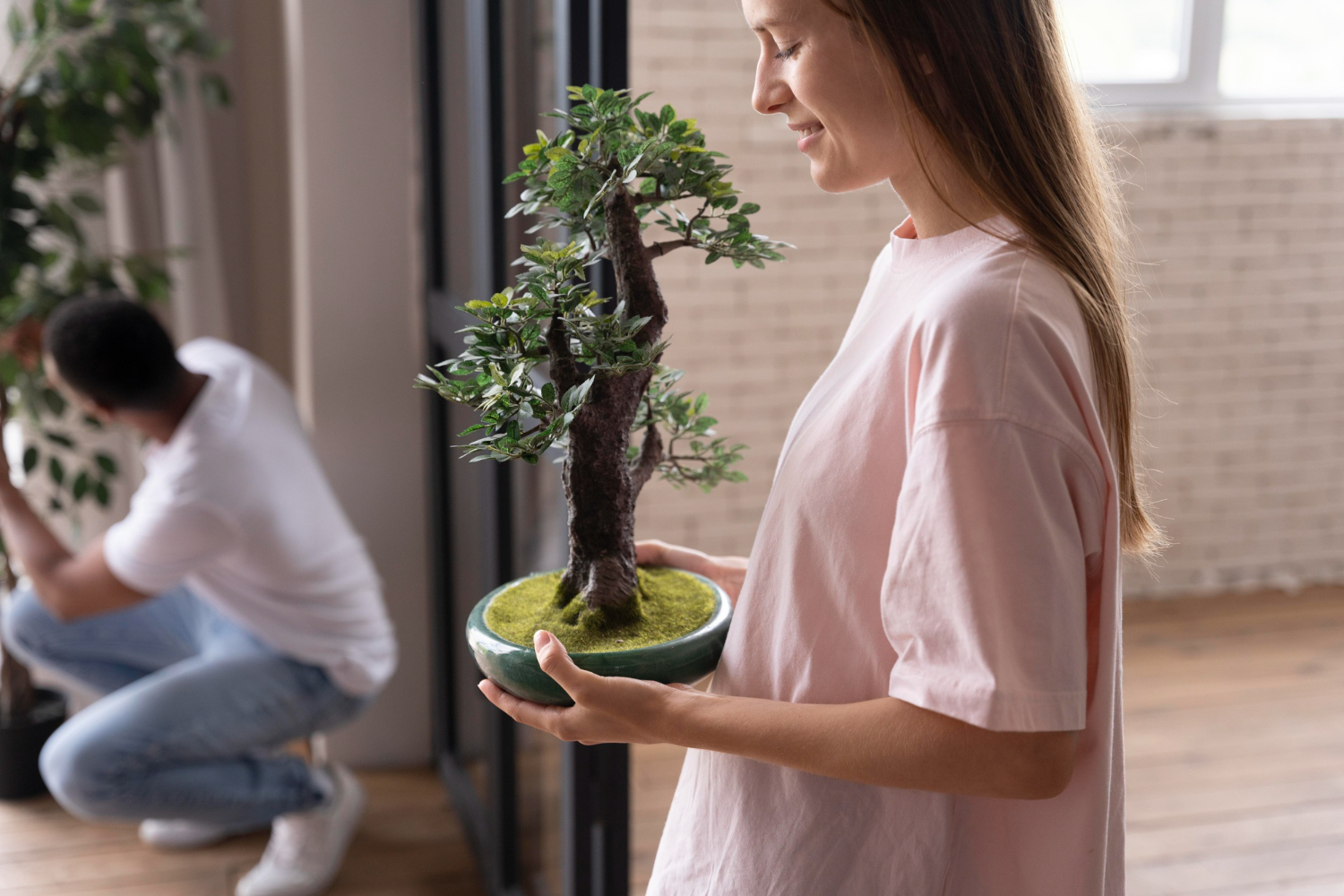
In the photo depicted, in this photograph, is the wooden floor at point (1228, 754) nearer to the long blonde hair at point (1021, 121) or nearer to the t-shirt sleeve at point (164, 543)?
the t-shirt sleeve at point (164, 543)

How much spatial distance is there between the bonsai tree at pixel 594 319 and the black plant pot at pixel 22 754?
92.0 inches

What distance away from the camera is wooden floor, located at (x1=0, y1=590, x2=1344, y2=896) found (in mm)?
2422

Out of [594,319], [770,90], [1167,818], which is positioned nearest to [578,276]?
[594,319]

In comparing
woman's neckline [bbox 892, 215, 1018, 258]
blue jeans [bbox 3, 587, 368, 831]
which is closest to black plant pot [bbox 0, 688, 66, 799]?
blue jeans [bbox 3, 587, 368, 831]

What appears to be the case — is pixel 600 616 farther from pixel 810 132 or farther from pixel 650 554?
pixel 810 132

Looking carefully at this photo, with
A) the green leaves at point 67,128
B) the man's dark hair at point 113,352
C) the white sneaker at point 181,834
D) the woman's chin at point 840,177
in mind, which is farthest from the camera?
the white sneaker at point 181,834

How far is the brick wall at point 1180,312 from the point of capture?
339 centimetres

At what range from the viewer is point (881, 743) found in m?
0.71

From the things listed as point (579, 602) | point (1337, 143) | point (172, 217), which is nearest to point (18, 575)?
point (172, 217)

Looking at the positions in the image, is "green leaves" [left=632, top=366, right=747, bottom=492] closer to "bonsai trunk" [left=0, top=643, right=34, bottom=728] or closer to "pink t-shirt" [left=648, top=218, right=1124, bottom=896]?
"pink t-shirt" [left=648, top=218, right=1124, bottom=896]

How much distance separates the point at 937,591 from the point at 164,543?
1.79 meters

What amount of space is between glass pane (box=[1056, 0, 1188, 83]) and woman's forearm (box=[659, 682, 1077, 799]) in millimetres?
3534

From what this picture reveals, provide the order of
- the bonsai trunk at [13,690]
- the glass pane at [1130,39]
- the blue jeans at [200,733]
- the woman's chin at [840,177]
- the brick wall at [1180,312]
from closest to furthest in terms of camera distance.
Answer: the woman's chin at [840,177], the blue jeans at [200,733], the bonsai trunk at [13,690], the brick wall at [1180,312], the glass pane at [1130,39]

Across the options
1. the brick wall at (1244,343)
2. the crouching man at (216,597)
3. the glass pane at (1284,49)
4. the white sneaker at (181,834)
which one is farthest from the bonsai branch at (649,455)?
the glass pane at (1284,49)
